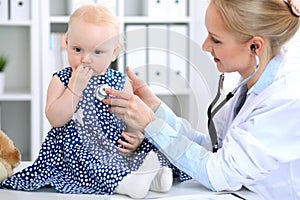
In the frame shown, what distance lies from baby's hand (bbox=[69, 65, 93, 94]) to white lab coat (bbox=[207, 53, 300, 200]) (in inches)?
13.4

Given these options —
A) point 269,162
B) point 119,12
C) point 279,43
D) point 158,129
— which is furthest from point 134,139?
point 119,12

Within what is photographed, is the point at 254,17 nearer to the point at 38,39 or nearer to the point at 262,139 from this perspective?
the point at 262,139

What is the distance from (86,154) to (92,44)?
264mm

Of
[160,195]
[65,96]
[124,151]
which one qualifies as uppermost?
[65,96]

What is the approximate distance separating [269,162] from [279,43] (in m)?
0.29

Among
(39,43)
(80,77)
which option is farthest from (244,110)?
(39,43)

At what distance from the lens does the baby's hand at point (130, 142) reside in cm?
128

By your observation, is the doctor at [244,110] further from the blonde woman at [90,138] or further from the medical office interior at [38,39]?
the medical office interior at [38,39]

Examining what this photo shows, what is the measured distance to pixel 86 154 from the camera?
4.29 ft

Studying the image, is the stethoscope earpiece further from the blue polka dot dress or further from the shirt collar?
the blue polka dot dress

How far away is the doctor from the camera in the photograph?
129 cm

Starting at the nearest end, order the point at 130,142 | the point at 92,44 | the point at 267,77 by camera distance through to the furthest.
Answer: the point at 92,44
the point at 130,142
the point at 267,77

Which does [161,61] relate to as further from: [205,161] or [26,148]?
[26,148]

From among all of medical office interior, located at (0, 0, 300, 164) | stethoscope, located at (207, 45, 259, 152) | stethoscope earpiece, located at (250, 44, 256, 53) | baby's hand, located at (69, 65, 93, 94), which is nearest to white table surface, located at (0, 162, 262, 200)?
stethoscope, located at (207, 45, 259, 152)
